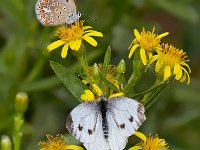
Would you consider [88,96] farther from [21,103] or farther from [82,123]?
[21,103]

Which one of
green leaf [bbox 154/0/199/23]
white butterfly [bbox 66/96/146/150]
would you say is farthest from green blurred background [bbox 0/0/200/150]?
white butterfly [bbox 66/96/146/150]

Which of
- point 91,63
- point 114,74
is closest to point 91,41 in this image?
point 114,74

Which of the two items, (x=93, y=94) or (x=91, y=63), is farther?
(x=91, y=63)

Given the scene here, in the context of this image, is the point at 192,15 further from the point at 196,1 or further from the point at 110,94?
the point at 110,94

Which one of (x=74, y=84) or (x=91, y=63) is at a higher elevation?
(x=74, y=84)

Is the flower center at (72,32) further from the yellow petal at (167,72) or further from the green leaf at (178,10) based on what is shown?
the green leaf at (178,10)

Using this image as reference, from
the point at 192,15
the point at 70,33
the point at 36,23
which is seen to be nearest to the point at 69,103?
the point at 36,23

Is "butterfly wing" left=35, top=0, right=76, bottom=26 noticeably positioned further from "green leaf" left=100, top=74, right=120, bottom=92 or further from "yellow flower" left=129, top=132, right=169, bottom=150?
"yellow flower" left=129, top=132, right=169, bottom=150
